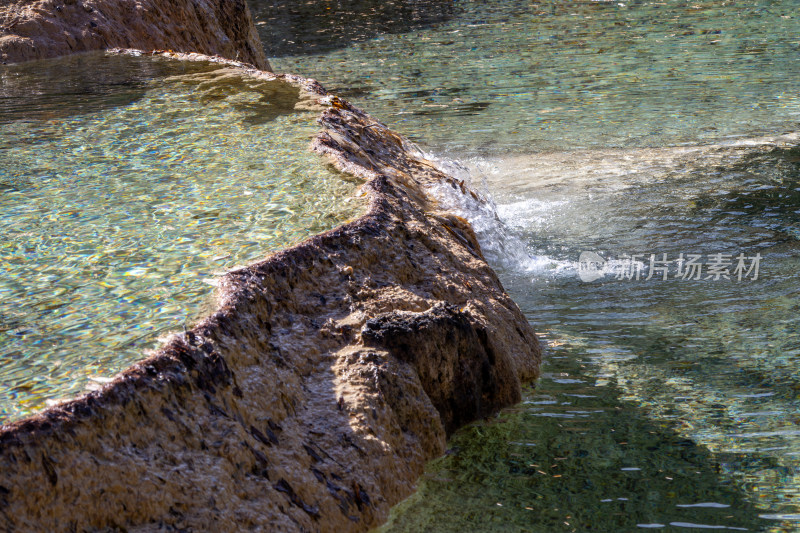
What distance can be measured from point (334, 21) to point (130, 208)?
12.8 metres

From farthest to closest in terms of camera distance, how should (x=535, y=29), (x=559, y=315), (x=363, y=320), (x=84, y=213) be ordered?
(x=535, y=29) → (x=559, y=315) → (x=84, y=213) → (x=363, y=320)

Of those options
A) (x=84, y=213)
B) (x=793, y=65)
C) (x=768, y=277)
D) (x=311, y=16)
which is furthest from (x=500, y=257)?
(x=311, y=16)

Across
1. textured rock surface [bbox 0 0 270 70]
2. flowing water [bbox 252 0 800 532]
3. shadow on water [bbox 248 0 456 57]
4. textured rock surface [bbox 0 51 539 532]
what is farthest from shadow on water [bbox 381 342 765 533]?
shadow on water [bbox 248 0 456 57]

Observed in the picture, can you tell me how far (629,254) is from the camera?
5.23m

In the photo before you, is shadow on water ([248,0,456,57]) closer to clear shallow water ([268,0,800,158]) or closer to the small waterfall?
clear shallow water ([268,0,800,158])

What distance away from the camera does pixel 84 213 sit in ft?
12.4

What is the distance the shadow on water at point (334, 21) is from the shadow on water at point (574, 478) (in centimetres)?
1099

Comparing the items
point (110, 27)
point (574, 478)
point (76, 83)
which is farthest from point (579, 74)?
point (574, 478)

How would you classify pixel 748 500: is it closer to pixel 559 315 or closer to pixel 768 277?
pixel 559 315

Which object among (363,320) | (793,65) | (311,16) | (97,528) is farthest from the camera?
(311,16)

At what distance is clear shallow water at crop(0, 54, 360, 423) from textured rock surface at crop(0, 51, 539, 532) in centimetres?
16

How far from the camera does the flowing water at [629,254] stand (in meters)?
2.88

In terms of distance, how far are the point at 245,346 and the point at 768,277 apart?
132 inches

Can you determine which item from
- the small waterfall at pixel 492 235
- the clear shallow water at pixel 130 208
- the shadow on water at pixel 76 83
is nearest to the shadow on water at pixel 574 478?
the clear shallow water at pixel 130 208
